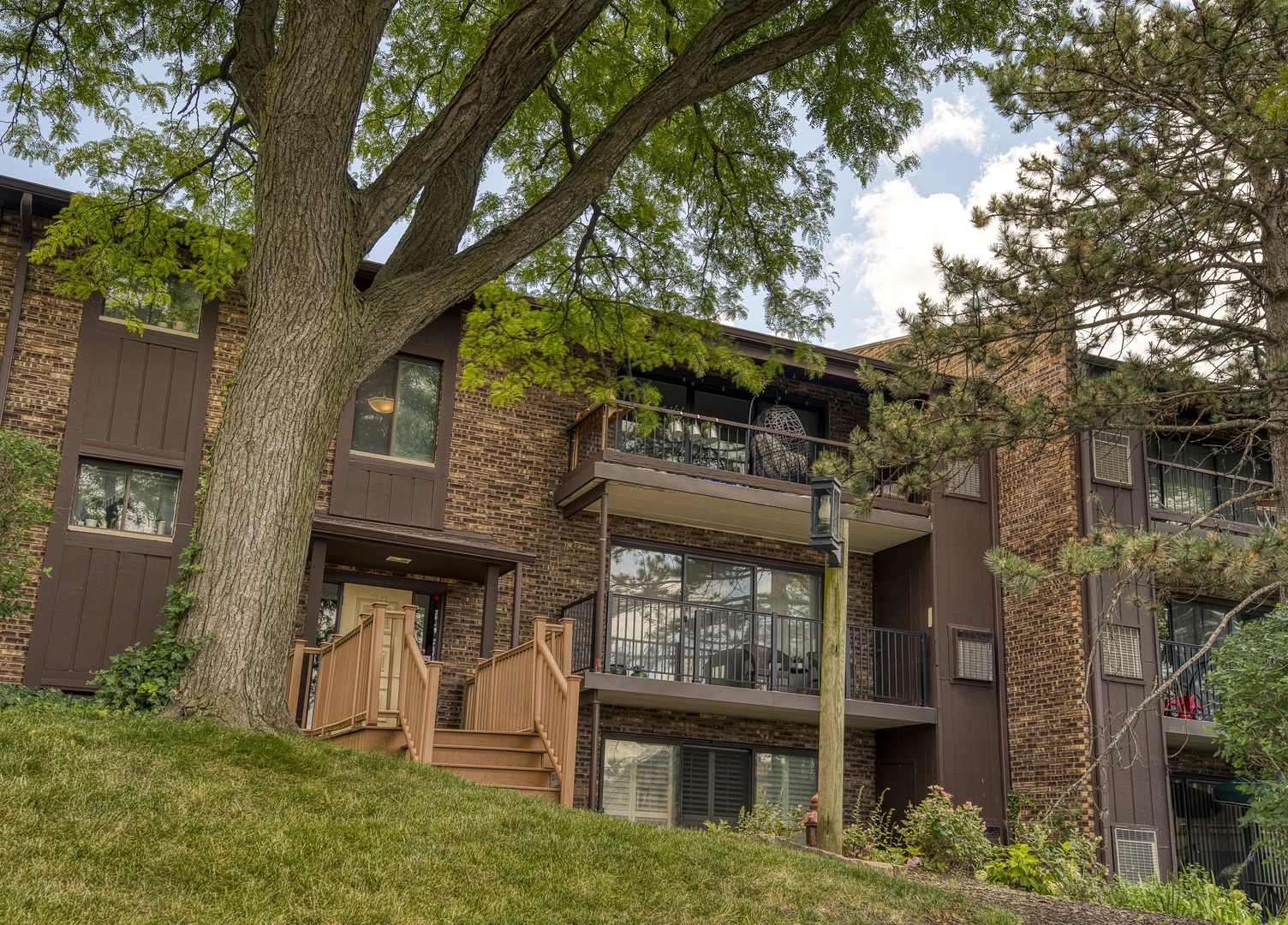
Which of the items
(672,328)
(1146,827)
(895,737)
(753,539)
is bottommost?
(1146,827)

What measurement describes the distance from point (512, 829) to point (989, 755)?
11000mm

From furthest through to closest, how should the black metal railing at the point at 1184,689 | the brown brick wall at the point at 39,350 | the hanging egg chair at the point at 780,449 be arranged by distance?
1. the black metal railing at the point at 1184,689
2. the hanging egg chair at the point at 780,449
3. the brown brick wall at the point at 39,350

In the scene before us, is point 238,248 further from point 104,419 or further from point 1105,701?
point 1105,701

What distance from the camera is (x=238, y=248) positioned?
11992 mm

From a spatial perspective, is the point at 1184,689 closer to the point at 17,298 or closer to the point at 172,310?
the point at 172,310

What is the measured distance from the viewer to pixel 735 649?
615 inches

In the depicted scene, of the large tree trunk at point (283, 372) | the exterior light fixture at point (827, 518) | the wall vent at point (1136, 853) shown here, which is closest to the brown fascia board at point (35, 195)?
the large tree trunk at point (283, 372)

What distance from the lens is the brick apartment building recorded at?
12938 mm

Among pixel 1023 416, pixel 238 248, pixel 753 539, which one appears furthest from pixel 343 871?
pixel 753 539

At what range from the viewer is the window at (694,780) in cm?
1524

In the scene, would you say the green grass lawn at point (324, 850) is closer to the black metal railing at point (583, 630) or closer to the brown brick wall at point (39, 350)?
the brown brick wall at point (39, 350)

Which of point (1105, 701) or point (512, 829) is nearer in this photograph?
point (512, 829)

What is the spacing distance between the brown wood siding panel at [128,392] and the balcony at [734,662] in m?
5.66

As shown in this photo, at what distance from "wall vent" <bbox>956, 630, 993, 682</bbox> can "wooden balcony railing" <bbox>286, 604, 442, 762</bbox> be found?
8181mm
